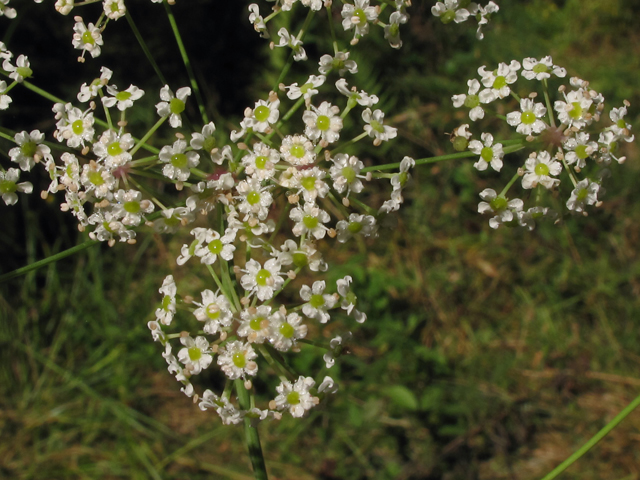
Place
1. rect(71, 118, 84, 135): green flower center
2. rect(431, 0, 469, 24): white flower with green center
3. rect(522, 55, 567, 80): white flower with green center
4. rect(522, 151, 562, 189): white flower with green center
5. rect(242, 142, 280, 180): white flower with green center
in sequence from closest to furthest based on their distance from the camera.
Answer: rect(242, 142, 280, 180): white flower with green center → rect(71, 118, 84, 135): green flower center → rect(522, 151, 562, 189): white flower with green center → rect(522, 55, 567, 80): white flower with green center → rect(431, 0, 469, 24): white flower with green center

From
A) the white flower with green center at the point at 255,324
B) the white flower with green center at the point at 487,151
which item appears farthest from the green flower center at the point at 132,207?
the white flower with green center at the point at 487,151

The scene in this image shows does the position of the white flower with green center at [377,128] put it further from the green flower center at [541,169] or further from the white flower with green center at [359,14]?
the green flower center at [541,169]

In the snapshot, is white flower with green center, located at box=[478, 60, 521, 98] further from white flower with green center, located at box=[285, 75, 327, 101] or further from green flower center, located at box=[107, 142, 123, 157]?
green flower center, located at box=[107, 142, 123, 157]

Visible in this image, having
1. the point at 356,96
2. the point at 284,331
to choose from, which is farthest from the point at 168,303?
the point at 356,96

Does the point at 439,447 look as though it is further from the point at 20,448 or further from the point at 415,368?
the point at 20,448

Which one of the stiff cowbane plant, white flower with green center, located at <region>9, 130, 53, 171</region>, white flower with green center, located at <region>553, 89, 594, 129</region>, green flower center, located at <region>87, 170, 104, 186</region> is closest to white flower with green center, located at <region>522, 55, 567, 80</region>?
the stiff cowbane plant
